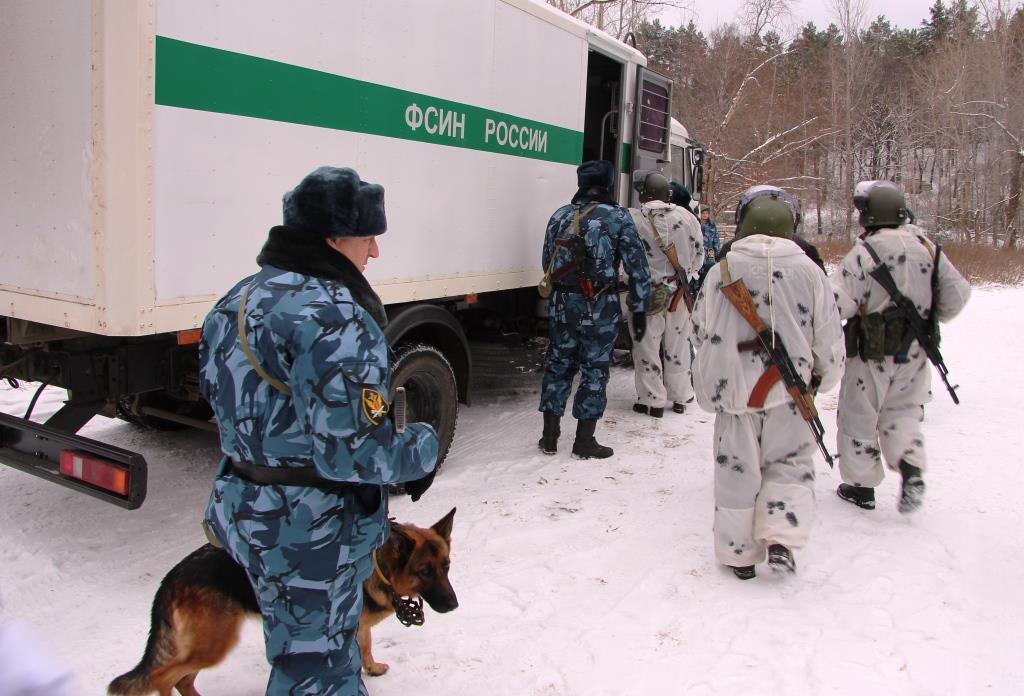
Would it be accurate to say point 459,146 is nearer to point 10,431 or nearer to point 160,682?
point 10,431

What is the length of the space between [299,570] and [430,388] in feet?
8.87

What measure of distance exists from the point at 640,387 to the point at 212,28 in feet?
13.5

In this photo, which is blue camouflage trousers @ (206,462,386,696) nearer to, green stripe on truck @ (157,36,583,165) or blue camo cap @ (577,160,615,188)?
green stripe on truck @ (157,36,583,165)

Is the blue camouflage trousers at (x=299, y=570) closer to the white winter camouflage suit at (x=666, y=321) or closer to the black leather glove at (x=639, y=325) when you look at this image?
the black leather glove at (x=639, y=325)

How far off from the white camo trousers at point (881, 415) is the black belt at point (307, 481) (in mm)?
3140

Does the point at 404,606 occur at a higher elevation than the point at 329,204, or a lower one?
lower

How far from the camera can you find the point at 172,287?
3027 mm

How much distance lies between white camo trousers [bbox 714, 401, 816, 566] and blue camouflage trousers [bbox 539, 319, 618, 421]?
1.59 m

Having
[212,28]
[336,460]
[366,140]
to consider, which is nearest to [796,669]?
[336,460]

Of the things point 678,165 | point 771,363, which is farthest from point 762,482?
point 678,165

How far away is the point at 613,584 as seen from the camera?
3520 mm

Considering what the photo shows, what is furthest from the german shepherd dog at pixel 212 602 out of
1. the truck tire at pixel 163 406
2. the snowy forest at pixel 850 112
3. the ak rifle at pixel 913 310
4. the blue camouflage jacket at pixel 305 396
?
the snowy forest at pixel 850 112

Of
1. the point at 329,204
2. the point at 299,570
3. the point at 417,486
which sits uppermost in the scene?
the point at 329,204

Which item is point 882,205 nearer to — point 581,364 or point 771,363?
point 771,363
